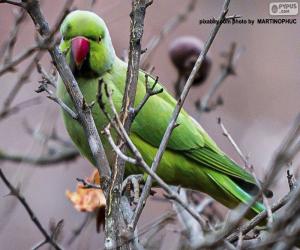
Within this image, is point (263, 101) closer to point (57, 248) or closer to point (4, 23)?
point (4, 23)

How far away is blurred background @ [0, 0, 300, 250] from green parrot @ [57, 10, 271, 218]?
26.3 inches

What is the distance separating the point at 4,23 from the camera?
424 centimetres

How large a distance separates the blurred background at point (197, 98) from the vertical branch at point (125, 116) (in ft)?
5.13

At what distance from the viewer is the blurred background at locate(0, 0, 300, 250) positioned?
3725 millimetres

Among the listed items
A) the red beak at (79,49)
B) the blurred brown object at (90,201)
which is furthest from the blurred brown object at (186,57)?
the blurred brown object at (90,201)

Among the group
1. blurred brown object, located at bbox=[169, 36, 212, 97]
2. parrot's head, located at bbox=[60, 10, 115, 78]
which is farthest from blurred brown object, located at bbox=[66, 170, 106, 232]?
blurred brown object, located at bbox=[169, 36, 212, 97]

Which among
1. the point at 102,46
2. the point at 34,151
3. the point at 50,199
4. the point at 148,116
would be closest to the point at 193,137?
the point at 148,116

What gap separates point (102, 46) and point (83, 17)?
0.56 ft

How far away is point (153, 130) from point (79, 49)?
458 mm

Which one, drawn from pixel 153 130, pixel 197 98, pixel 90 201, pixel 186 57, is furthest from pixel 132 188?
pixel 197 98

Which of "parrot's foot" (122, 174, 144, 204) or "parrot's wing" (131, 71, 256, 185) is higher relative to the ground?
"parrot's wing" (131, 71, 256, 185)

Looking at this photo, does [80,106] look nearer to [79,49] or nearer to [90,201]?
[90,201]

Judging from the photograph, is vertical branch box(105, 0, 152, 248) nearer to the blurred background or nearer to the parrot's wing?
the parrot's wing

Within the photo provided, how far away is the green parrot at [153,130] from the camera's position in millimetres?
2715
